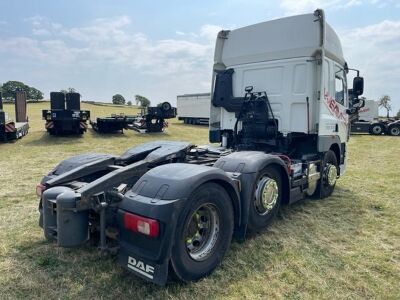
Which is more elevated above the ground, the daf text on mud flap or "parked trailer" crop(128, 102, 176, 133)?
"parked trailer" crop(128, 102, 176, 133)

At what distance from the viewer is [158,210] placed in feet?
8.82

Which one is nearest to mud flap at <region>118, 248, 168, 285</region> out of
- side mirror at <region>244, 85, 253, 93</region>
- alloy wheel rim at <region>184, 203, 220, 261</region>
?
alloy wheel rim at <region>184, 203, 220, 261</region>

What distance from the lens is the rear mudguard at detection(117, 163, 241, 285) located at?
269 cm

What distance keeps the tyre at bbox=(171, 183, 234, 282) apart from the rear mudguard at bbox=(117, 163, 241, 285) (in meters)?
0.10

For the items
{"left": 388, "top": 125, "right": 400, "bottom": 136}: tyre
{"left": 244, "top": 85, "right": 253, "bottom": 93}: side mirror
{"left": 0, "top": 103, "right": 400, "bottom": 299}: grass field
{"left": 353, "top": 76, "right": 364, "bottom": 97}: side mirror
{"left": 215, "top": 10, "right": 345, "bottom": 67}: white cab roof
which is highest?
{"left": 215, "top": 10, "right": 345, "bottom": 67}: white cab roof

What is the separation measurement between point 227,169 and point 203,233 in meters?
0.90

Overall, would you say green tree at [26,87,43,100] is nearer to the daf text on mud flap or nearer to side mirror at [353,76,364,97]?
side mirror at [353,76,364,97]

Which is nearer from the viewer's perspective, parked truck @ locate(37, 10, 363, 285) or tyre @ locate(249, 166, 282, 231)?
parked truck @ locate(37, 10, 363, 285)

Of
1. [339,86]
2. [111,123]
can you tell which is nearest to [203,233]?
[339,86]

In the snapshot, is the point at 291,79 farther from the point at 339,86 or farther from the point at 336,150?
the point at 336,150

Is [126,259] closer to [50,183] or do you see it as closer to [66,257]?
[66,257]

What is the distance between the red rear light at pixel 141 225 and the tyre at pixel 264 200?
1.51 metres

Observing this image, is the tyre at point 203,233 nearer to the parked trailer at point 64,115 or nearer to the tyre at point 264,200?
the tyre at point 264,200

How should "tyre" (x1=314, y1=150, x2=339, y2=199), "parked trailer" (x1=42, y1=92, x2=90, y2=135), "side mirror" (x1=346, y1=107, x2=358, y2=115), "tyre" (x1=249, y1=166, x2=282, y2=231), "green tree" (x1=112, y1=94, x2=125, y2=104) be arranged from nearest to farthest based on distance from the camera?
"tyre" (x1=249, y1=166, x2=282, y2=231)
"tyre" (x1=314, y1=150, x2=339, y2=199)
"side mirror" (x1=346, y1=107, x2=358, y2=115)
"parked trailer" (x1=42, y1=92, x2=90, y2=135)
"green tree" (x1=112, y1=94, x2=125, y2=104)
